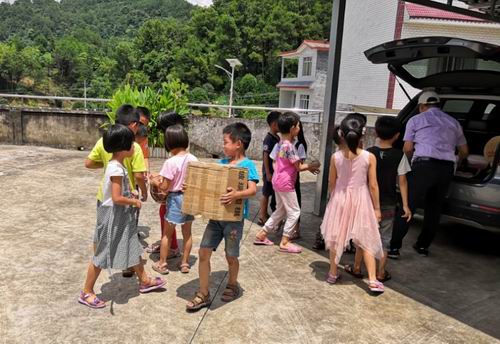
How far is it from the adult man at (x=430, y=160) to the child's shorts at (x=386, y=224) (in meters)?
0.41

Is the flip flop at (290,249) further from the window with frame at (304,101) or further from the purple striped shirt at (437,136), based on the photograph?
the window with frame at (304,101)

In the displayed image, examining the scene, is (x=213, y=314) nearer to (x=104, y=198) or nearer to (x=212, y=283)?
(x=212, y=283)

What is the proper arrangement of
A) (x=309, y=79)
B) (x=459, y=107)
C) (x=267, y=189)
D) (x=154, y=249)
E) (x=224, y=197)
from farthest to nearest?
1. (x=309, y=79)
2. (x=459, y=107)
3. (x=267, y=189)
4. (x=154, y=249)
5. (x=224, y=197)

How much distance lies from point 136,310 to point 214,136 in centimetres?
638

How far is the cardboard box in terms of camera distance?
115 inches

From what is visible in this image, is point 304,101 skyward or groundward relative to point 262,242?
skyward

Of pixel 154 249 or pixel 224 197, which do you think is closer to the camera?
pixel 224 197

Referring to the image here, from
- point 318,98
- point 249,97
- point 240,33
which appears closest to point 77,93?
point 240,33

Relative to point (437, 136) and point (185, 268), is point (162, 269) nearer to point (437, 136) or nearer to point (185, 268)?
point (185, 268)

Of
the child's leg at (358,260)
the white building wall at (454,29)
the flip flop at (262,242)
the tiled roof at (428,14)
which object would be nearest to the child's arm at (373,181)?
the child's leg at (358,260)

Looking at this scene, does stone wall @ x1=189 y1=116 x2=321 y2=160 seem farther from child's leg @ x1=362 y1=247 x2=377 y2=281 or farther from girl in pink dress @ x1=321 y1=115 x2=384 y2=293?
child's leg @ x1=362 y1=247 x2=377 y2=281

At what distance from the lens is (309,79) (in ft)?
122

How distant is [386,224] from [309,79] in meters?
34.8

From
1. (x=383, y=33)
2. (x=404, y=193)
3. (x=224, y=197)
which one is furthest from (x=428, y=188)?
(x=383, y=33)
